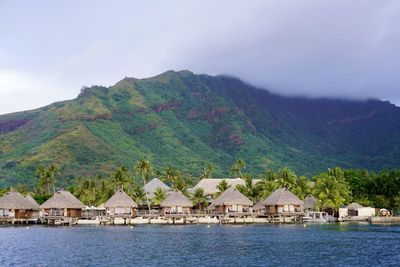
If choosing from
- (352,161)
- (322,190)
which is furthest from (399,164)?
(322,190)

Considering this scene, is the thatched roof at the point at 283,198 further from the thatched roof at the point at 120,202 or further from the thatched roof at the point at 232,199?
the thatched roof at the point at 120,202

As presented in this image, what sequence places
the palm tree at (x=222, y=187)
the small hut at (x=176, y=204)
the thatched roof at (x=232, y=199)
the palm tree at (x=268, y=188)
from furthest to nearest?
1. the palm tree at (x=222, y=187)
2. the palm tree at (x=268, y=188)
3. the small hut at (x=176, y=204)
4. the thatched roof at (x=232, y=199)

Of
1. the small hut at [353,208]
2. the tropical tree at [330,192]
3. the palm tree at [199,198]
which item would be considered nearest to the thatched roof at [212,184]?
the palm tree at [199,198]

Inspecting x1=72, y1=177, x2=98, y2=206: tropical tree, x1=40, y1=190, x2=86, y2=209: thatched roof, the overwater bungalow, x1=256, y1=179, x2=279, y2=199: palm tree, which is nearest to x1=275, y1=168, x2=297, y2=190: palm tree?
x1=256, y1=179, x2=279, y2=199: palm tree

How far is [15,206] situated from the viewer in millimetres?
89438

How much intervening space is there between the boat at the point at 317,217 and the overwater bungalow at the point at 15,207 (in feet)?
152

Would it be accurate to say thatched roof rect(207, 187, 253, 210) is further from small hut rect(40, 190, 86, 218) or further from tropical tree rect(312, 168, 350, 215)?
small hut rect(40, 190, 86, 218)

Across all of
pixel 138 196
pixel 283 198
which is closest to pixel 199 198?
pixel 138 196

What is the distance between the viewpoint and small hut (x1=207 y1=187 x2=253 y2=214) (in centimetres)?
9125

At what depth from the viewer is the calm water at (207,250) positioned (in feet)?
→ 134

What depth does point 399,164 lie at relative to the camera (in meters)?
184

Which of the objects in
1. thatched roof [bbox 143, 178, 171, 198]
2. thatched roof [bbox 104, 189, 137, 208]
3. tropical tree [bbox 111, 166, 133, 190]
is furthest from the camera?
thatched roof [bbox 143, 178, 171, 198]

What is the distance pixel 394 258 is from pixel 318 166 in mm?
146424

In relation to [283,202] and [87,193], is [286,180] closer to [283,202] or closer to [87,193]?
[283,202]
